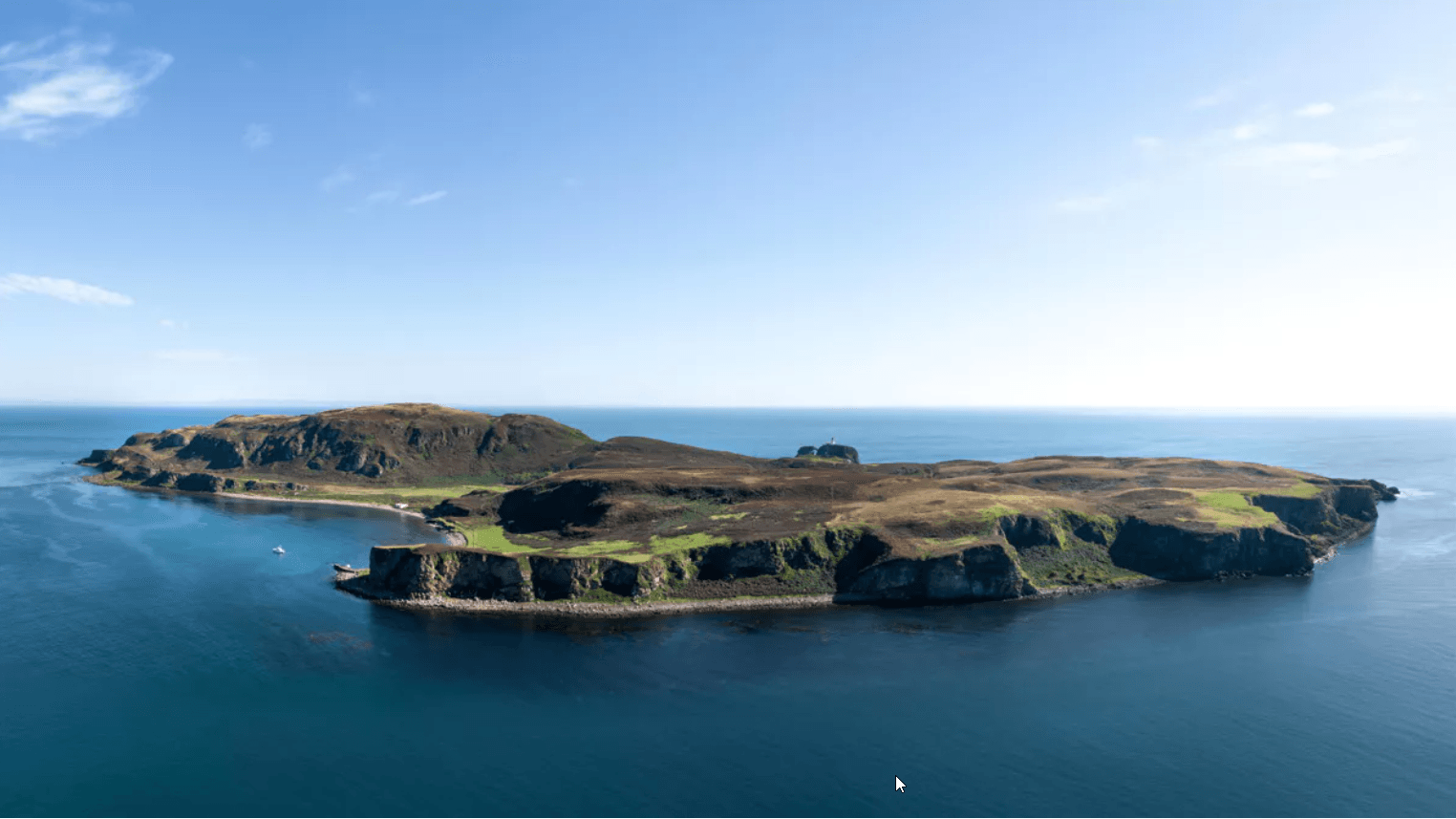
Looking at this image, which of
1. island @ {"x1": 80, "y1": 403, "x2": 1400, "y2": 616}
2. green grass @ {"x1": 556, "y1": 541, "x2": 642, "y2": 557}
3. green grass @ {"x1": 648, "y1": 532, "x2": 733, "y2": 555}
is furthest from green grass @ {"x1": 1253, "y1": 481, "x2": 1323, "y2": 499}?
green grass @ {"x1": 556, "y1": 541, "x2": 642, "y2": 557}

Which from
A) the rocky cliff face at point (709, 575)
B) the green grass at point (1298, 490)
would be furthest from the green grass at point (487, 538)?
the green grass at point (1298, 490)

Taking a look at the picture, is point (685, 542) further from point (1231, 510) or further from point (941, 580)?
point (1231, 510)

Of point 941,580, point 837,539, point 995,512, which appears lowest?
point 941,580

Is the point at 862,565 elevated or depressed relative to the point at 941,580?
elevated

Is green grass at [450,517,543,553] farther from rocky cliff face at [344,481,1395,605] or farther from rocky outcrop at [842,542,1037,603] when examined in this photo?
rocky outcrop at [842,542,1037,603]

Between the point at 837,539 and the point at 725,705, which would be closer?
the point at 725,705

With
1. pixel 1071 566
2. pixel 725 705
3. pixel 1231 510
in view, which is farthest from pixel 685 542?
pixel 1231 510

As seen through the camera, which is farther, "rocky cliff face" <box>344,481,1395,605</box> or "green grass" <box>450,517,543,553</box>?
"green grass" <box>450,517,543,553</box>

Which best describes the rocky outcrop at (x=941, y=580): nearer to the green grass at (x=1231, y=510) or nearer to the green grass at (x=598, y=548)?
the green grass at (x=598, y=548)

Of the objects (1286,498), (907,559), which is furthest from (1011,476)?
(907,559)

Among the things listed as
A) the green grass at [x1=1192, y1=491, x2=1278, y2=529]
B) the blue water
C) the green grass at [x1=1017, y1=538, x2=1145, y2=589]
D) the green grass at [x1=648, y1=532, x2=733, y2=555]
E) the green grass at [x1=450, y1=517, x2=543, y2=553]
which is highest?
the green grass at [x1=1192, y1=491, x2=1278, y2=529]
